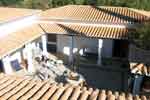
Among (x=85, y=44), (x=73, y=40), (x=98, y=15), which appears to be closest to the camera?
(x=73, y=40)

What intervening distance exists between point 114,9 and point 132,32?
6057 millimetres

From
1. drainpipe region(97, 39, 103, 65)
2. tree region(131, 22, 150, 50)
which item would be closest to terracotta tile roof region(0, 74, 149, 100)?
tree region(131, 22, 150, 50)

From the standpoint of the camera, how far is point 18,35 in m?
22.8

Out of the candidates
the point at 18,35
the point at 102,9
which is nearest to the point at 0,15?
the point at 18,35

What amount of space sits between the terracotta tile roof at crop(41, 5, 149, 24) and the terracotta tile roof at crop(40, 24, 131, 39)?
34.2 inches

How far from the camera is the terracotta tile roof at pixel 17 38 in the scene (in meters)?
19.5

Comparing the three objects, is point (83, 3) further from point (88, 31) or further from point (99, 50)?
point (99, 50)

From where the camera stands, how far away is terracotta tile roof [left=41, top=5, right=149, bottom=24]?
25.6 metres

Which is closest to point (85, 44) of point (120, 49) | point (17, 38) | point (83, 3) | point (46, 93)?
point (120, 49)

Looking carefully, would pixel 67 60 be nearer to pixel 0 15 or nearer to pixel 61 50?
pixel 61 50

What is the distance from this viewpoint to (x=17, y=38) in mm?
22016

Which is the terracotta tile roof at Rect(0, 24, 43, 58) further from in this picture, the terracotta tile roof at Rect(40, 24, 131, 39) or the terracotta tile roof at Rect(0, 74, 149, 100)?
the terracotta tile roof at Rect(0, 74, 149, 100)

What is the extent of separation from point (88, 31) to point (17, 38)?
269 inches

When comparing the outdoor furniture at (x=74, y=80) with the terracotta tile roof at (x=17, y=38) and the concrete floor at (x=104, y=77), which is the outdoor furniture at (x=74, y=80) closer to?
the concrete floor at (x=104, y=77)
